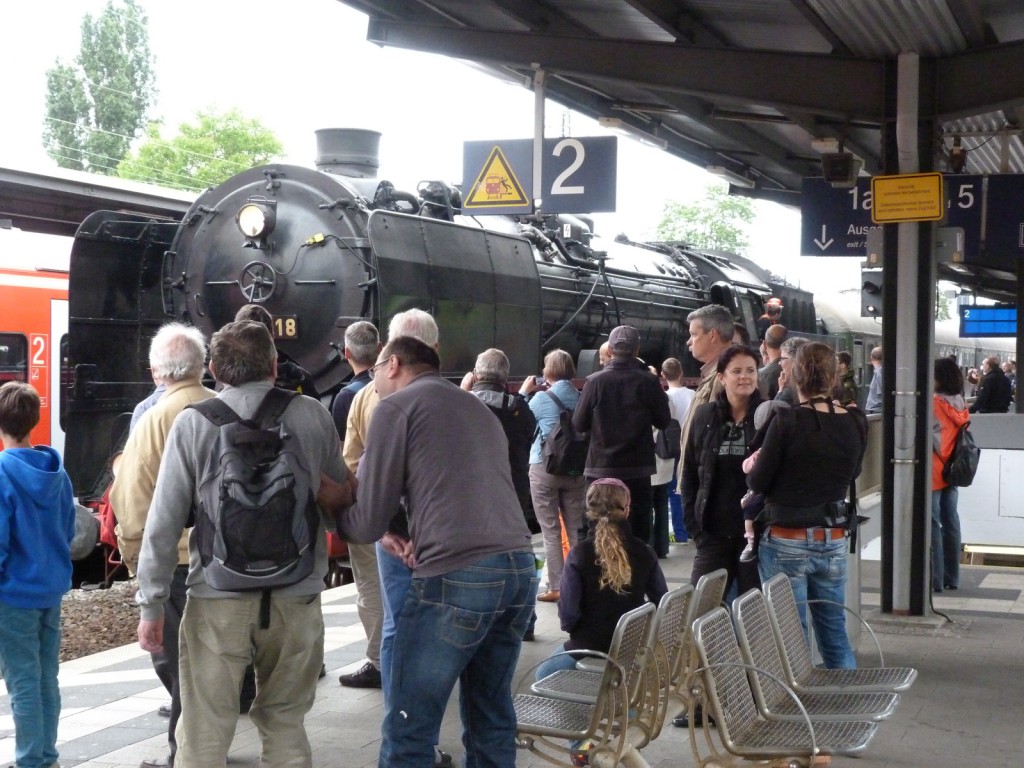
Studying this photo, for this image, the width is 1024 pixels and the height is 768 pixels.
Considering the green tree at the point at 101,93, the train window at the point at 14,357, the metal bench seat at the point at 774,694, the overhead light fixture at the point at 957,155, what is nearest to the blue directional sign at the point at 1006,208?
the overhead light fixture at the point at 957,155

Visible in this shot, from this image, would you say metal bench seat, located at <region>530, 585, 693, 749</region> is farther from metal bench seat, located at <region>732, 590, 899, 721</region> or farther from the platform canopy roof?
the platform canopy roof

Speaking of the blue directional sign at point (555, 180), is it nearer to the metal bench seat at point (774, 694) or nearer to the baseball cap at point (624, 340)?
the baseball cap at point (624, 340)

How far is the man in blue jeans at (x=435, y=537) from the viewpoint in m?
3.90

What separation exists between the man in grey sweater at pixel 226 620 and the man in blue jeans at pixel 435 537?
27 centimetres

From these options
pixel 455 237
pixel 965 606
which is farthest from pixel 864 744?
pixel 455 237

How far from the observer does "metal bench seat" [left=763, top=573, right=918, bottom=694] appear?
181 inches

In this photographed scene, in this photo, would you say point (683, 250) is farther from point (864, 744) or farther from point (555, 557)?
point (864, 744)

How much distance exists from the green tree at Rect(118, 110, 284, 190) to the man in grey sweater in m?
59.0

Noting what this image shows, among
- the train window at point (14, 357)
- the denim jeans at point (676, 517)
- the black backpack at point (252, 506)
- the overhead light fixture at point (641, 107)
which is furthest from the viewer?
the denim jeans at point (676, 517)

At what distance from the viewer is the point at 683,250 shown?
1900cm

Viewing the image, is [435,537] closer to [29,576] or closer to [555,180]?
[29,576]

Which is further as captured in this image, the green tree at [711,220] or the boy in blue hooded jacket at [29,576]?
the green tree at [711,220]

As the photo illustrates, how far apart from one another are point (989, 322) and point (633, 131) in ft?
54.3

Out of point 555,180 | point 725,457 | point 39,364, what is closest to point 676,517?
point 555,180
